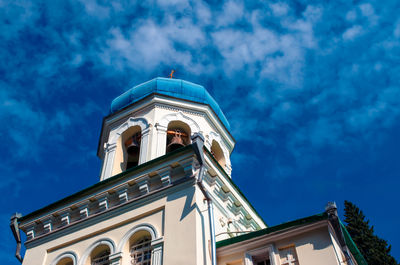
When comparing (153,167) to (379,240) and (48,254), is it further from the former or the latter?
(379,240)

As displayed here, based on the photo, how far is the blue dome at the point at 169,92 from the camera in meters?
17.0

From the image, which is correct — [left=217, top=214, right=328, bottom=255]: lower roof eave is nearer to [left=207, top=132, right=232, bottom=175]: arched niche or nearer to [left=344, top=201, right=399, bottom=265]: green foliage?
[left=207, top=132, right=232, bottom=175]: arched niche

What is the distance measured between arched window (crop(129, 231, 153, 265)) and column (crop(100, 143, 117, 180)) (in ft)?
12.1

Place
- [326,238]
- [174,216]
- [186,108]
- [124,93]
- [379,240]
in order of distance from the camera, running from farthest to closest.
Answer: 1. [379,240]
2. [124,93]
3. [186,108]
4. [174,216]
5. [326,238]

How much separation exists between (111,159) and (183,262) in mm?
6360

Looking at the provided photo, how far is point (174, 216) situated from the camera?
11.5 meters

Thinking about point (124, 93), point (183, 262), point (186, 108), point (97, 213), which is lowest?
point (183, 262)

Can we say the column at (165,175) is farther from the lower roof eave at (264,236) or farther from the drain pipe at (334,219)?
the drain pipe at (334,219)

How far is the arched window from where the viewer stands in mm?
11574

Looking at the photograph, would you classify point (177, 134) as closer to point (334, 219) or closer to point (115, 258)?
point (115, 258)

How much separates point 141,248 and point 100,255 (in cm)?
148

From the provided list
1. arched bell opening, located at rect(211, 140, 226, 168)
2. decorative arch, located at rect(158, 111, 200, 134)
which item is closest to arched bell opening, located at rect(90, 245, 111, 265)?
decorative arch, located at rect(158, 111, 200, 134)

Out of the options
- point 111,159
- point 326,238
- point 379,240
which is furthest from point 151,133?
point 379,240

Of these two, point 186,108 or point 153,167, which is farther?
point 186,108
